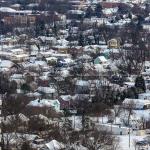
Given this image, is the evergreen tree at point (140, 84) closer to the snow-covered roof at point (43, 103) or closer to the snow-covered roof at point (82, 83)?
the snow-covered roof at point (82, 83)

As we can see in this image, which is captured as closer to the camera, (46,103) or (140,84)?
(46,103)

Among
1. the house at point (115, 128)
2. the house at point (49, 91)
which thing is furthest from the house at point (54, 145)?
the house at point (49, 91)

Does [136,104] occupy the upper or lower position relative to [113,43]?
upper

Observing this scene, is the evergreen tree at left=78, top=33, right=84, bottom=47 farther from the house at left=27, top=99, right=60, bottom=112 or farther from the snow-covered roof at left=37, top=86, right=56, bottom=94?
the house at left=27, top=99, right=60, bottom=112

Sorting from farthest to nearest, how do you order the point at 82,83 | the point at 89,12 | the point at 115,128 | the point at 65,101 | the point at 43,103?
the point at 89,12 → the point at 82,83 → the point at 65,101 → the point at 43,103 → the point at 115,128

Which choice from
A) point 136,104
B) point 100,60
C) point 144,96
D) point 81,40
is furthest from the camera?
point 81,40

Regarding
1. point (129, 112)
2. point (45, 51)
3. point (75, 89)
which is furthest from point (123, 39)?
point (129, 112)

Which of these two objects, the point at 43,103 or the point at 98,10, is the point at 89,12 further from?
the point at 43,103

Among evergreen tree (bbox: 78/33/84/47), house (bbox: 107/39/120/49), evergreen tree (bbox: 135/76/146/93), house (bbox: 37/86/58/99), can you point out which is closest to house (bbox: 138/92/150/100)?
evergreen tree (bbox: 135/76/146/93)

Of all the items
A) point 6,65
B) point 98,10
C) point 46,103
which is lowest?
point 98,10

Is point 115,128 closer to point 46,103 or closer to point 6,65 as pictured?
point 46,103

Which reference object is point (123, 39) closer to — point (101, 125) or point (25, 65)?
point (25, 65)

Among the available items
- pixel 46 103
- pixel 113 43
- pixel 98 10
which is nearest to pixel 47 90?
pixel 46 103
